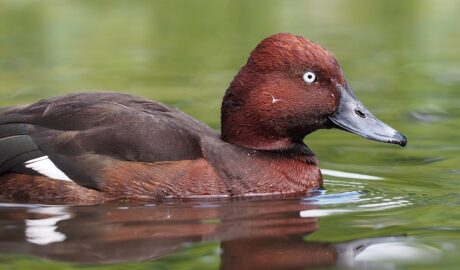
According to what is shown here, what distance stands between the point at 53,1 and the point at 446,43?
6.16 metres

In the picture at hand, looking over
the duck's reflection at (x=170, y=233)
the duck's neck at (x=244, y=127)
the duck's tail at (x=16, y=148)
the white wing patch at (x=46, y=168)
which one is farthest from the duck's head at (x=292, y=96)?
the duck's tail at (x=16, y=148)

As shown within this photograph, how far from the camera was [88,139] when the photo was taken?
7824 mm

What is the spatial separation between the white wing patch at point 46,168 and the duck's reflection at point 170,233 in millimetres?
295

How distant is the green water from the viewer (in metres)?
6.21

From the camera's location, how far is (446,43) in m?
15.6

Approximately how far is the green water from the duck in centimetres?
27

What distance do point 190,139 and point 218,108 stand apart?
3371 mm

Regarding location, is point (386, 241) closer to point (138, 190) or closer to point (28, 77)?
point (138, 190)

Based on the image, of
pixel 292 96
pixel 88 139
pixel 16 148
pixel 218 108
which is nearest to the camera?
pixel 88 139

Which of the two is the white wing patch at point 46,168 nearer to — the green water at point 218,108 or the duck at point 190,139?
the duck at point 190,139

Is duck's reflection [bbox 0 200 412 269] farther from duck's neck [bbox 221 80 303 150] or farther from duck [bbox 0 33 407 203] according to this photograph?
duck's neck [bbox 221 80 303 150]

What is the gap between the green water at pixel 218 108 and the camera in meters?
6.21

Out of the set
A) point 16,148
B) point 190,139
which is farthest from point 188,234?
point 16,148

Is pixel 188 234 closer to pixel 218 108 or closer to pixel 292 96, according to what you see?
pixel 292 96
